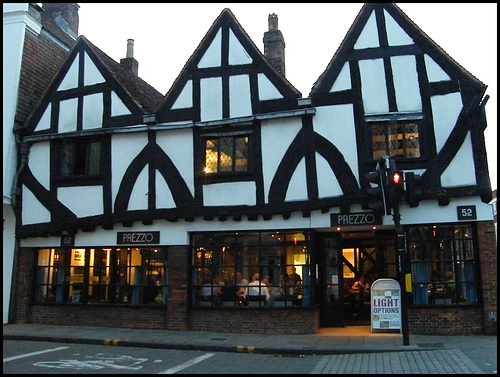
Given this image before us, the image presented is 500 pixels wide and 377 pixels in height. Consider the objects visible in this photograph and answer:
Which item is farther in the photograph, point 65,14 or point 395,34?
point 65,14

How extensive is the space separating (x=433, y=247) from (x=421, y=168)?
206 centimetres

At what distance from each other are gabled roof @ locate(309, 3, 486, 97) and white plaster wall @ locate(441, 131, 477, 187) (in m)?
1.95

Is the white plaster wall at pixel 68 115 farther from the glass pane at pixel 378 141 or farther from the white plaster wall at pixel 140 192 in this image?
the glass pane at pixel 378 141

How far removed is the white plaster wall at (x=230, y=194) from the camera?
13724mm

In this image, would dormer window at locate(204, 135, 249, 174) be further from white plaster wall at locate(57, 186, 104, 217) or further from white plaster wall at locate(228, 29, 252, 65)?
white plaster wall at locate(57, 186, 104, 217)

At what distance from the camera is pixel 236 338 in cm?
1256

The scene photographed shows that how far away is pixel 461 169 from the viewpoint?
12.6 m

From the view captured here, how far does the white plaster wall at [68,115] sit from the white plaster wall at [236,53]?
5.24 m

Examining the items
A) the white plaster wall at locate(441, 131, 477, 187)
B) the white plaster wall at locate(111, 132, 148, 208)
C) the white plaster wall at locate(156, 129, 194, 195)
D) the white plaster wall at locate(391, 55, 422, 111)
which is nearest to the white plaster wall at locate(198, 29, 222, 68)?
the white plaster wall at locate(156, 129, 194, 195)

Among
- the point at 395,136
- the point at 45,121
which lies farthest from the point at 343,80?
the point at 45,121

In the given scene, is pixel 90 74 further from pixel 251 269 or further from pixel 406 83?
pixel 406 83

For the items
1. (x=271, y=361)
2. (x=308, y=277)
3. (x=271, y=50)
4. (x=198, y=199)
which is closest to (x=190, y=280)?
(x=198, y=199)

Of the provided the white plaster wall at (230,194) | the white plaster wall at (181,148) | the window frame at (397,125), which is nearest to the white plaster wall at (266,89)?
the white plaster wall at (181,148)

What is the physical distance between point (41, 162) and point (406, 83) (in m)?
11.2
